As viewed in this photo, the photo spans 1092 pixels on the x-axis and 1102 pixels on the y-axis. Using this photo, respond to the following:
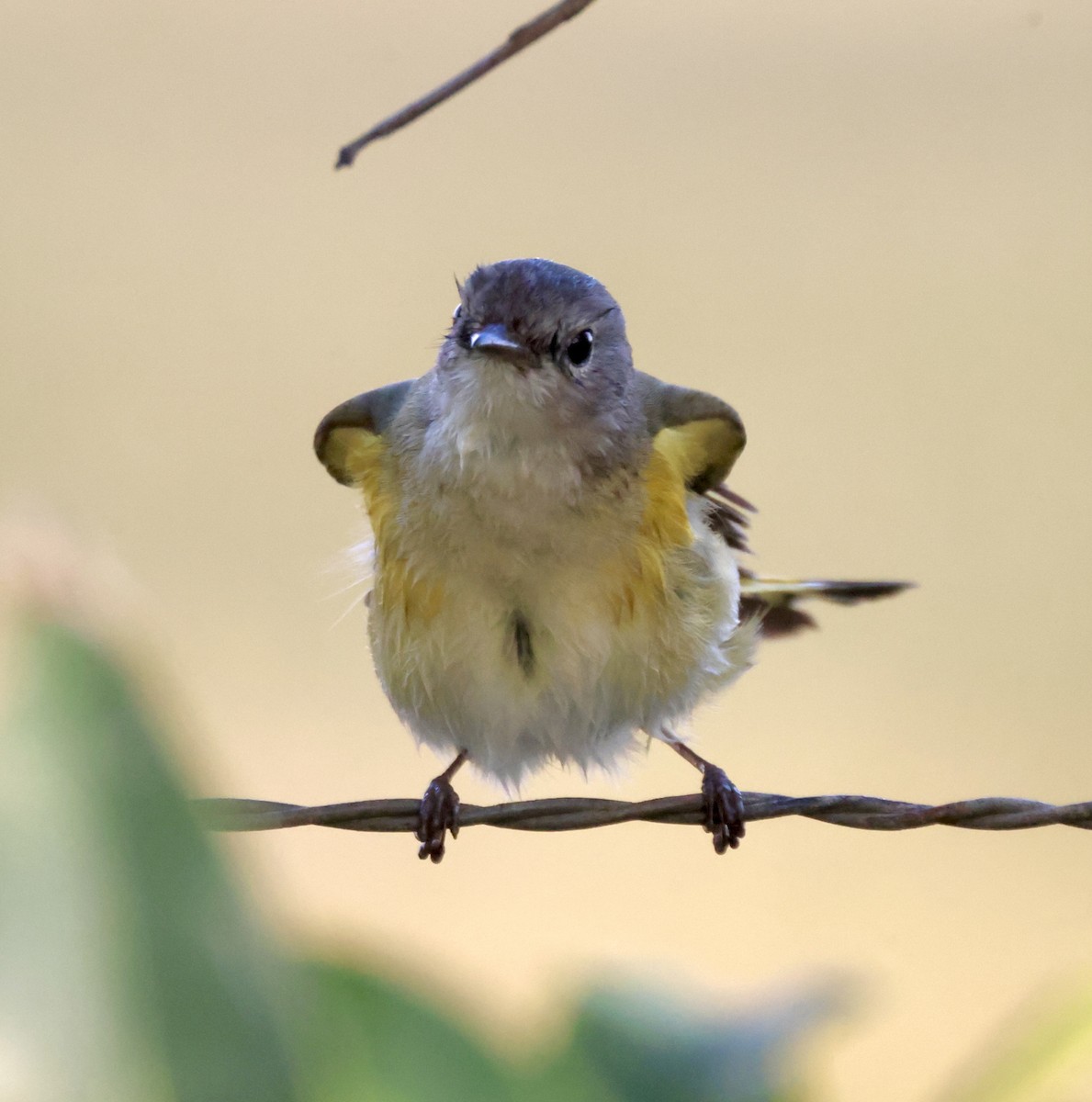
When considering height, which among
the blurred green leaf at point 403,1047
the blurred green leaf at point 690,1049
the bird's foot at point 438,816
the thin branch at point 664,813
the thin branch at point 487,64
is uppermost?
the thin branch at point 487,64

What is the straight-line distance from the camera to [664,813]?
5.68ft

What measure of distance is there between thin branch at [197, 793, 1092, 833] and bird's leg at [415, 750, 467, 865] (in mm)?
545

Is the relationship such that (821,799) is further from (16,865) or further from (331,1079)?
(16,865)

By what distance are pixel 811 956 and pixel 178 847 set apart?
14.8 feet

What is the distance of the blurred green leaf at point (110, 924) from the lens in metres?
0.46

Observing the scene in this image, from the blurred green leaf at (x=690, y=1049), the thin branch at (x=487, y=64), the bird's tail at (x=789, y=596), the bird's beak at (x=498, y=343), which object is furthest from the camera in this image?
the bird's tail at (x=789, y=596)

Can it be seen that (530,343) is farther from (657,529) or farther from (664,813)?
(664,813)

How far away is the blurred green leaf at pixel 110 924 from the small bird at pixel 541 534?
1.54 m

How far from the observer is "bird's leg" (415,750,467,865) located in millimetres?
2328

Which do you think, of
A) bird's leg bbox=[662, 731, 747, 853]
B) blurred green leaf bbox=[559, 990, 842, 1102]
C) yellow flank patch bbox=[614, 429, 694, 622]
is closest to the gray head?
yellow flank patch bbox=[614, 429, 694, 622]

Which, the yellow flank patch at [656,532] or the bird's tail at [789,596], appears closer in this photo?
the yellow flank patch at [656,532]

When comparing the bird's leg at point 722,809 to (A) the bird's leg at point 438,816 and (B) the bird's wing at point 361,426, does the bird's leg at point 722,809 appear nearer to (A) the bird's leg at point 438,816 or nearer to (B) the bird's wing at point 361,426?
(A) the bird's leg at point 438,816

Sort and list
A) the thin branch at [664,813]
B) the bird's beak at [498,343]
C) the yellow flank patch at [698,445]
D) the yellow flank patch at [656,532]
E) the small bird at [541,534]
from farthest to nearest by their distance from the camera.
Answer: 1. the yellow flank patch at [698,445]
2. the yellow flank patch at [656,532]
3. the small bird at [541,534]
4. the bird's beak at [498,343]
5. the thin branch at [664,813]

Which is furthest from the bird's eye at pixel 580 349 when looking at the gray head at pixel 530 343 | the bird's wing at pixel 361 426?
the bird's wing at pixel 361 426
